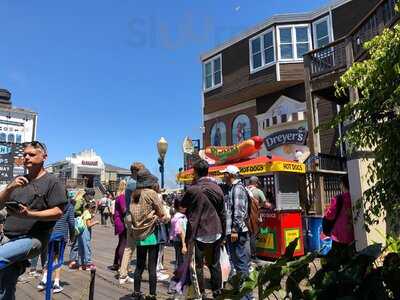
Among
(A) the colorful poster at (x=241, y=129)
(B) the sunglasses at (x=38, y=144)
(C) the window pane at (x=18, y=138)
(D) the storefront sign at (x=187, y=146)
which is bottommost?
(B) the sunglasses at (x=38, y=144)

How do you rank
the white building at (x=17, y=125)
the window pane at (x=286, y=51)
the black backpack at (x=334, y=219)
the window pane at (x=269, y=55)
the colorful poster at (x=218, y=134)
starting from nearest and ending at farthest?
1. the black backpack at (x=334, y=219)
2. the window pane at (x=286, y=51)
3. the window pane at (x=269, y=55)
4. the colorful poster at (x=218, y=134)
5. the white building at (x=17, y=125)

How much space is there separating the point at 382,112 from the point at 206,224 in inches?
106

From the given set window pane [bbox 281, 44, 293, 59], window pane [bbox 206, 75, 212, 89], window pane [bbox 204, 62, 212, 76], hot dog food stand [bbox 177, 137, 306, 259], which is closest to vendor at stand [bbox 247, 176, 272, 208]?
hot dog food stand [bbox 177, 137, 306, 259]

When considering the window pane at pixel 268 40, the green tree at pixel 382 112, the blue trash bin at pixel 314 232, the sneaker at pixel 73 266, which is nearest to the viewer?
the green tree at pixel 382 112

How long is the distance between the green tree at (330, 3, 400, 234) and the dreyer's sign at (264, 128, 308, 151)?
47.3 feet

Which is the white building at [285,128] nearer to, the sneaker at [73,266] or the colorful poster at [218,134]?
the colorful poster at [218,134]

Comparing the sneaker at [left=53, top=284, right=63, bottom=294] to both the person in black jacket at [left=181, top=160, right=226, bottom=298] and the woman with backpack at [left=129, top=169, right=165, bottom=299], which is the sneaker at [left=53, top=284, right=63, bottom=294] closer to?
the woman with backpack at [left=129, top=169, right=165, bottom=299]

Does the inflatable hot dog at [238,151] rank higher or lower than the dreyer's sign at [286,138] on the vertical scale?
lower

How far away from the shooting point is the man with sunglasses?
3006 mm

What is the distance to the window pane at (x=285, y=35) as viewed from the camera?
1869 cm

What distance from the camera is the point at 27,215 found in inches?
116

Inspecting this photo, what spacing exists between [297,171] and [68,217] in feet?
Result: 18.4

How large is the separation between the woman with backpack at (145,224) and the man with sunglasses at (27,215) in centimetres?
188

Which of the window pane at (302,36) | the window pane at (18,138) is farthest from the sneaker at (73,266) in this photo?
the window pane at (18,138)
